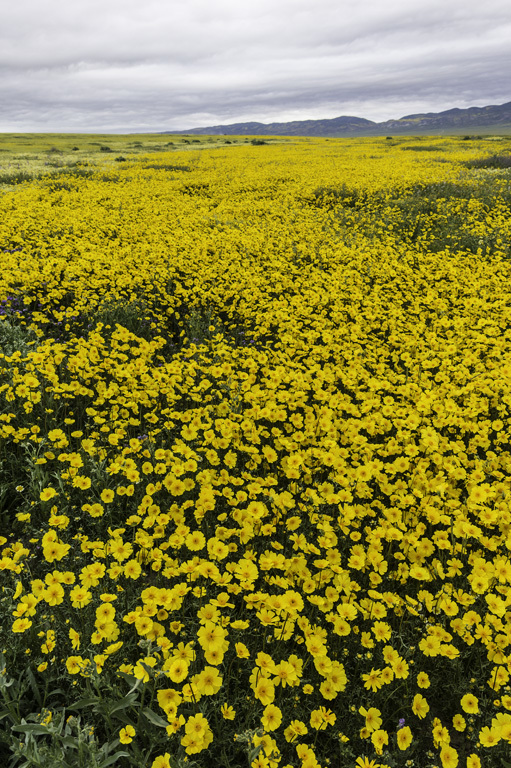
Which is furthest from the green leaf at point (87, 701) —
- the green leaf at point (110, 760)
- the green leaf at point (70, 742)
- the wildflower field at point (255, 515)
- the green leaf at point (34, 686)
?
the green leaf at point (34, 686)

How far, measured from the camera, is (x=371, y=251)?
10320mm

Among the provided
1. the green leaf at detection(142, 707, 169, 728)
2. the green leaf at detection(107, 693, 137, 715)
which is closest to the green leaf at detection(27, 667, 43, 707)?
the green leaf at detection(107, 693, 137, 715)

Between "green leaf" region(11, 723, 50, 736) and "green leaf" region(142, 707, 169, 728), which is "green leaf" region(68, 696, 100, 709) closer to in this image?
"green leaf" region(11, 723, 50, 736)

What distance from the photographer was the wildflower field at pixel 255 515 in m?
2.28

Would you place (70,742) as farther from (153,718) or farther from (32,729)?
(153,718)

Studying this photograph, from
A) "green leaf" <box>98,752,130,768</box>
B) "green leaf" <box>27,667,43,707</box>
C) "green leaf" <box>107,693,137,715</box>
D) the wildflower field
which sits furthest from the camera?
"green leaf" <box>27,667,43,707</box>

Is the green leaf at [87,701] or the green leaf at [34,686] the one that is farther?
the green leaf at [34,686]

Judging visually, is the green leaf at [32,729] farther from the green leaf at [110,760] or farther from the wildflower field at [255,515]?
the green leaf at [110,760]

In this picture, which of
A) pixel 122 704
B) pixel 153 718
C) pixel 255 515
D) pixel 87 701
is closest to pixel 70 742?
pixel 87 701

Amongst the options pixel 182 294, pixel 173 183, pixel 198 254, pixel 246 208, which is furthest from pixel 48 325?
pixel 173 183

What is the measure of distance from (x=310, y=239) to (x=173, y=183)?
13.7 m

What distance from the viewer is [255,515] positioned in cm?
310

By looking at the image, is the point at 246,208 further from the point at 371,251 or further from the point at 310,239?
the point at 371,251

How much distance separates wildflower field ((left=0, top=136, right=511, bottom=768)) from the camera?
2.28m
